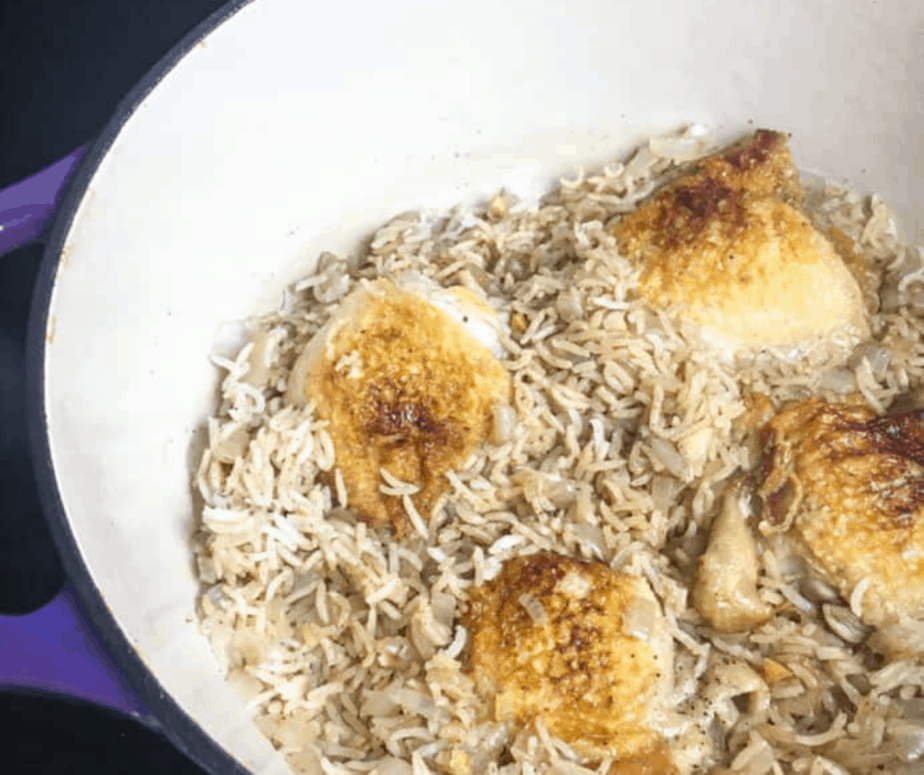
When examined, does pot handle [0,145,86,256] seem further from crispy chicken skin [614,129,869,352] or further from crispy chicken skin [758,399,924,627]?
crispy chicken skin [758,399,924,627]

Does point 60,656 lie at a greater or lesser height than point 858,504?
greater

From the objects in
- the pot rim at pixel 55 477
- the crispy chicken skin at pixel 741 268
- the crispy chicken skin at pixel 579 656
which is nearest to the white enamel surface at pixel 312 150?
the pot rim at pixel 55 477

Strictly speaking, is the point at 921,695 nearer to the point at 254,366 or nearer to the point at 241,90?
the point at 254,366

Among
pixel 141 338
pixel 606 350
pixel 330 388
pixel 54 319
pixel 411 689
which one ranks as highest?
pixel 54 319

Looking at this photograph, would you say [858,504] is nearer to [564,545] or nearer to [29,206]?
[564,545]

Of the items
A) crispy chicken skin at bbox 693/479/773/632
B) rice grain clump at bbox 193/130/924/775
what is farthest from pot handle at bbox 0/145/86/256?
crispy chicken skin at bbox 693/479/773/632

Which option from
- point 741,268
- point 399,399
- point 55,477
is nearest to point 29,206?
point 55,477

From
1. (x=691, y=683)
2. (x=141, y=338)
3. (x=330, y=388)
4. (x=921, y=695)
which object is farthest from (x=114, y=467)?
(x=921, y=695)
